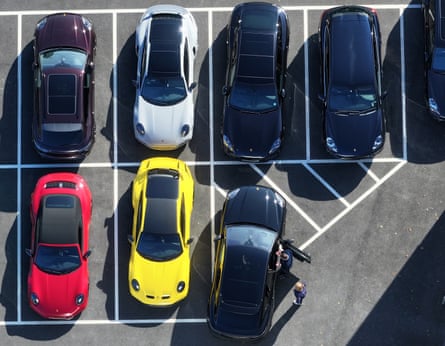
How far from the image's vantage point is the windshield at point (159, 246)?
19.0 m

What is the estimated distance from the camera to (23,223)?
20078 mm

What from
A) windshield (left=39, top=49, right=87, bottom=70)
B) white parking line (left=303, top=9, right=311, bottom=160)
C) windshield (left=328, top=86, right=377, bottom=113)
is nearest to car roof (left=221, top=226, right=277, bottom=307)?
white parking line (left=303, top=9, right=311, bottom=160)

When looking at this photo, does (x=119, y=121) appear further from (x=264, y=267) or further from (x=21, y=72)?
(x=264, y=267)

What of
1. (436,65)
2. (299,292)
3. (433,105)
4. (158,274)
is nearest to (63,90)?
(158,274)

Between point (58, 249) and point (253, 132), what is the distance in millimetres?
6105

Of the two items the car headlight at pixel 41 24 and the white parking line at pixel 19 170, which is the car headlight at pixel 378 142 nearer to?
the car headlight at pixel 41 24

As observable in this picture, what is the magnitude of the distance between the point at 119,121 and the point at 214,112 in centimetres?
271

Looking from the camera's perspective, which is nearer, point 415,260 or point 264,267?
point 264,267

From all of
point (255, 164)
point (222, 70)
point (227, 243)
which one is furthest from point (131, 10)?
point (227, 243)

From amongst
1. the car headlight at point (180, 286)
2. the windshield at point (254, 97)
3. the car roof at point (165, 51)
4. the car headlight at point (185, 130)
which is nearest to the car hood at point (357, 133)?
the windshield at point (254, 97)

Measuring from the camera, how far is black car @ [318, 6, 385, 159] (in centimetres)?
1961

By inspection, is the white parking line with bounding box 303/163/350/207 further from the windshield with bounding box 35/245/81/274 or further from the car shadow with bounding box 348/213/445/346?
the windshield with bounding box 35/245/81/274

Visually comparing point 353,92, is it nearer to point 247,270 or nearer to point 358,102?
point 358,102

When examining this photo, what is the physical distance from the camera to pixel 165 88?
64.3 feet
